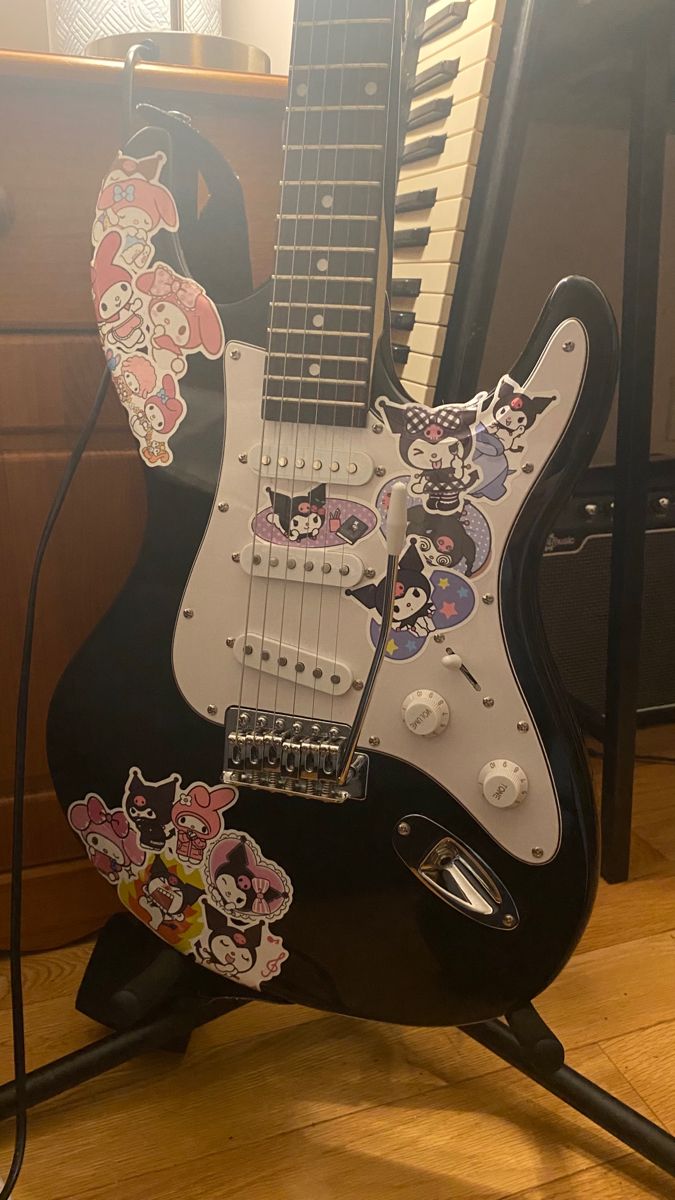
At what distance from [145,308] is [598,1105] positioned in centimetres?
70

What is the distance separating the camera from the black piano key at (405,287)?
0.67 meters

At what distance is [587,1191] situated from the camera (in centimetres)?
67

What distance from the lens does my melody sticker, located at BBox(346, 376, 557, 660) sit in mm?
562

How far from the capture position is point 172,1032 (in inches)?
28.9

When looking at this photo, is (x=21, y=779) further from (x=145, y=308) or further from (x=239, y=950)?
(x=145, y=308)

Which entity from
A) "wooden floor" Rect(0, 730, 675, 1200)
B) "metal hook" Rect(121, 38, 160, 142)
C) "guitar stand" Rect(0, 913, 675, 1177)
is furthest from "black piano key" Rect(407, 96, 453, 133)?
"wooden floor" Rect(0, 730, 675, 1200)

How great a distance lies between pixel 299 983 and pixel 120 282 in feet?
1.78

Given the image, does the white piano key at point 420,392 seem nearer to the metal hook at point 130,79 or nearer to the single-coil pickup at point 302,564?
the single-coil pickup at point 302,564

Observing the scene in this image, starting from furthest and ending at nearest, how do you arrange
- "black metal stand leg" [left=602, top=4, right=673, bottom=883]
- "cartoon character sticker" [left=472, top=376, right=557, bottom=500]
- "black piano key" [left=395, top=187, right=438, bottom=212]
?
"black metal stand leg" [left=602, top=4, right=673, bottom=883] → "black piano key" [left=395, top=187, right=438, bottom=212] → "cartoon character sticker" [left=472, top=376, right=557, bottom=500]

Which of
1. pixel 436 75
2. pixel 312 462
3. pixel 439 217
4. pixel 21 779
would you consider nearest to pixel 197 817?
pixel 21 779

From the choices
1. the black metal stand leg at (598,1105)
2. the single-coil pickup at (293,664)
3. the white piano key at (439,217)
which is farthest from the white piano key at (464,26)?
the black metal stand leg at (598,1105)

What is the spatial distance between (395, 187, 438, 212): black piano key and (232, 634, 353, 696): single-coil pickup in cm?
36

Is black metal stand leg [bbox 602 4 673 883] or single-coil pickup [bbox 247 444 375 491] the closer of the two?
single-coil pickup [bbox 247 444 375 491]

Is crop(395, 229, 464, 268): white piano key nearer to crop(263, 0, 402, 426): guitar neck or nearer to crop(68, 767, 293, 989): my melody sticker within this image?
crop(263, 0, 402, 426): guitar neck
